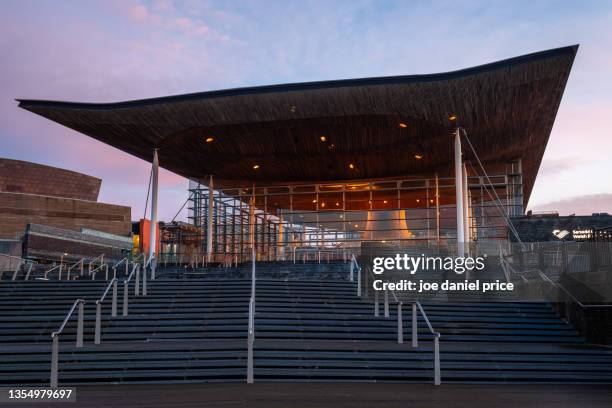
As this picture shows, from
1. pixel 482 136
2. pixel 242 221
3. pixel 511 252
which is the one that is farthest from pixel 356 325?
pixel 242 221

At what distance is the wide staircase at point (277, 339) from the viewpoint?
11266 millimetres

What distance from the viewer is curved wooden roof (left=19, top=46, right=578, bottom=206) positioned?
22.4m

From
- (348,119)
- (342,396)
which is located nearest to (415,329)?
(342,396)

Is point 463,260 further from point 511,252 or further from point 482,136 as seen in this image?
point 482,136

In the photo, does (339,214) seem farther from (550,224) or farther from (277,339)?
(277,339)

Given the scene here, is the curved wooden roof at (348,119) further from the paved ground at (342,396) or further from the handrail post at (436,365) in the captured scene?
the paved ground at (342,396)

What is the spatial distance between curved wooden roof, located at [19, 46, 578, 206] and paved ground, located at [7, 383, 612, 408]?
13.2 meters

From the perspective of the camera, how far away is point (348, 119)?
26.6m

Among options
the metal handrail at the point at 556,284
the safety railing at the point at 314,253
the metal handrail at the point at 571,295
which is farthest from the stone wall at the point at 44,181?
the metal handrail at the point at 571,295

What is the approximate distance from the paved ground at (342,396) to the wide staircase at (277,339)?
26.3 inches

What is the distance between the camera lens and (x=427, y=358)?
38.9 ft

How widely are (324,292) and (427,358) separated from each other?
5.75m

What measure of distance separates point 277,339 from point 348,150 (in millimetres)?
19855

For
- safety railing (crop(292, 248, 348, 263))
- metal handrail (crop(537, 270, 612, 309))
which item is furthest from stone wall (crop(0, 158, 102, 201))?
metal handrail (crop(537, 270, 612, 309))
